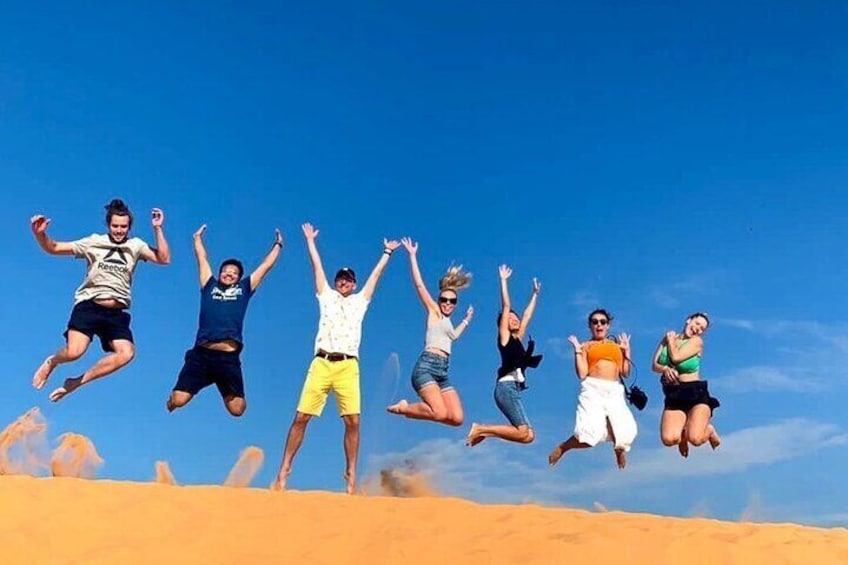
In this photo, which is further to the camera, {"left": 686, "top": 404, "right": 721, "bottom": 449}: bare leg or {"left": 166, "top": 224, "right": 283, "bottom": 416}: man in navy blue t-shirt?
{"left": 686, "top": 404, "right": 721, "bottom": 449}: bare leg

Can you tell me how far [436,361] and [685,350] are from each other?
306 centimetres

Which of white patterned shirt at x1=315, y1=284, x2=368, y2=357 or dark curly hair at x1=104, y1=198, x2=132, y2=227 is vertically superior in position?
dark curly hair at x1=104, y1=198, x2=132, y2=227

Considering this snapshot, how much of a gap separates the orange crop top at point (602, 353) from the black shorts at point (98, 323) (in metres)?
5.42

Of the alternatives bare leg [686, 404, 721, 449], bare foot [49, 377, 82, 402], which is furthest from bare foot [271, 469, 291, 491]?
bare leg [686, 404, 721, 449]

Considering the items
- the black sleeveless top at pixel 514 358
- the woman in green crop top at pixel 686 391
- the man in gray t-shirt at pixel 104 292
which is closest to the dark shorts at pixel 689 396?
the woman in green crop top at pixel 686 391

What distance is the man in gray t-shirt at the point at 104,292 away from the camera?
11.0 m

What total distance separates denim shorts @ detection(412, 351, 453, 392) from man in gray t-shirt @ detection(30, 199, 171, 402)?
10.5ft

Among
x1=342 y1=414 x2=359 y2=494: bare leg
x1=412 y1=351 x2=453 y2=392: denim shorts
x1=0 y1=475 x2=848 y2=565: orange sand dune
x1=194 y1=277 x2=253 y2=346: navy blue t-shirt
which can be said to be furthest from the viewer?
x1=412 y1=351 x2=453 y2=392: denim shorts

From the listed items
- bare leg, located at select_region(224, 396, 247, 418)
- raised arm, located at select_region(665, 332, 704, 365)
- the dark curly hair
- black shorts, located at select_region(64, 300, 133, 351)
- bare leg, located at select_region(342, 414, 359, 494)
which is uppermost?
the dark curly hair

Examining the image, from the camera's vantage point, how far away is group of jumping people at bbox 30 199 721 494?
1099cm

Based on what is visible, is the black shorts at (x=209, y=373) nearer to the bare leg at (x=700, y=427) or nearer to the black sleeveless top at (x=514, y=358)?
A: the black sleeveless top at (x=514, y=358)

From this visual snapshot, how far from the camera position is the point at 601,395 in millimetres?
11719

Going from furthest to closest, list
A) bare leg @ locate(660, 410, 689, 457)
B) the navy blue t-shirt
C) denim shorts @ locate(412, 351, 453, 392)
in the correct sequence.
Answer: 1. bare leg @ locate(660, 410, 689, 457)
2. denim shorts @ locate(412, 351, 453, 392)
3. the navy blue t-shirt

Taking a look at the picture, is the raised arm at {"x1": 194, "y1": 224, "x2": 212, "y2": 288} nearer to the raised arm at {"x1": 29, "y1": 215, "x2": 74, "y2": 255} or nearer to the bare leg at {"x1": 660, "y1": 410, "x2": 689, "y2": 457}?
the raised arm at {"x1": 29, "y1": 215, "x2": 74, "y2": 255}
